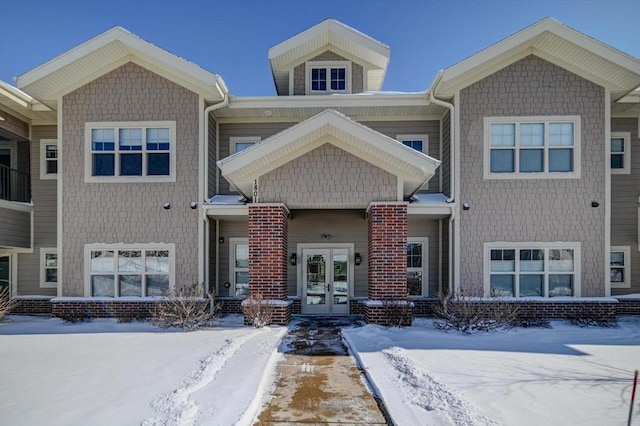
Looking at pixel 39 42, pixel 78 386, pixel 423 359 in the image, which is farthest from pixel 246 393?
pixel 39 42

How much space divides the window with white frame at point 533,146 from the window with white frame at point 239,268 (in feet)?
25.5

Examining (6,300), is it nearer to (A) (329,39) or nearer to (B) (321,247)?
(B) (321,247)

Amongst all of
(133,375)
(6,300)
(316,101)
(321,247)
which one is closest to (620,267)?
(321,247)

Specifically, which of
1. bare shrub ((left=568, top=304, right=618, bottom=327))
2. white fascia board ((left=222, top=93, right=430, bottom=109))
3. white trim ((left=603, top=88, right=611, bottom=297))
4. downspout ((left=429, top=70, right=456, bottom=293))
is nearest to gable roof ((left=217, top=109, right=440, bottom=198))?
downspout ((left=429, top=70, right=456, bottom=293))

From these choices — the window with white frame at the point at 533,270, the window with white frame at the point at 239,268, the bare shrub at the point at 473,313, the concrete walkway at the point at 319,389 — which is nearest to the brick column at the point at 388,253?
the bare shrub at the point at 473,313

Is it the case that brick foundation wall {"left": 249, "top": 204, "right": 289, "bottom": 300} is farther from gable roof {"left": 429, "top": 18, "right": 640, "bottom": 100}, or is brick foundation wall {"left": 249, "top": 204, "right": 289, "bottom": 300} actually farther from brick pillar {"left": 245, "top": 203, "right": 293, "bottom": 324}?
gable roof {"left": 429, "top": 18, "right": 640, "bottom": 100}

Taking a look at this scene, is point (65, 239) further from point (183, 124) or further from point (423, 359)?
point (423, 359)

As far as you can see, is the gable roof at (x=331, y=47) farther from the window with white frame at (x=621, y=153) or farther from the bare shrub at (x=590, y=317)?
the bare shrub at (x=590, y=317)

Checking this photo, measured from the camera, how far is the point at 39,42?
13219mm

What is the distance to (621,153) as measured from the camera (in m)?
12.5

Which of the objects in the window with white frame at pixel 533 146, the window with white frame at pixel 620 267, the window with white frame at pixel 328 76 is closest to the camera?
the window with white frame at pixel 533 146

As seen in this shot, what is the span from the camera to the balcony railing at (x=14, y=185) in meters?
12.8

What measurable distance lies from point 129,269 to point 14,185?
5.16 meters

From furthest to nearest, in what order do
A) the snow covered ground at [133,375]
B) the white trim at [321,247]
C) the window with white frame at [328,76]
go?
the window with white frame at [328,76] → the white trim at [321,247] → the snow covered ground at [133,375]
